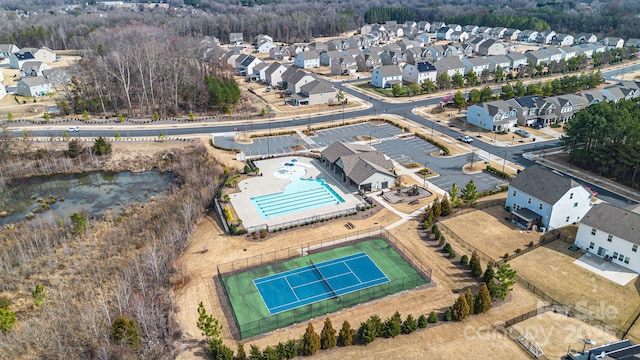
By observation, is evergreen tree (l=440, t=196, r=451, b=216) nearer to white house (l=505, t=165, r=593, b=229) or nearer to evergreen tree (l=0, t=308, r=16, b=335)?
white house (l=505, t=165, r=593, b=229)

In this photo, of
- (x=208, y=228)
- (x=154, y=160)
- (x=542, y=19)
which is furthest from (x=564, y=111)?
(x=542, y=19)

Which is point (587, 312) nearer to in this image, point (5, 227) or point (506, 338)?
point (506, 338)

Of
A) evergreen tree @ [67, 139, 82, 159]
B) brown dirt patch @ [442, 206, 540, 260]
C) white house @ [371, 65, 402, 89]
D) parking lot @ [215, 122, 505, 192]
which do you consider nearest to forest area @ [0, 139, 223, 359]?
parking lot @ [215, 122, 505, 192]

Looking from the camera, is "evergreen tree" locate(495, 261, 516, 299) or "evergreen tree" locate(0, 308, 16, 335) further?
"evergreen tree" locate(495, 261, 516, 299)

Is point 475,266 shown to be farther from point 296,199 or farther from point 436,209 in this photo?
point 296,199

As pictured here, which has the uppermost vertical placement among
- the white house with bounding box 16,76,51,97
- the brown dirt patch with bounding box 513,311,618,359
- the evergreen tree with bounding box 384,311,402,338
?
the white house with bounding box 16,76,51,97

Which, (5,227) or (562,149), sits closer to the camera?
(5,227)

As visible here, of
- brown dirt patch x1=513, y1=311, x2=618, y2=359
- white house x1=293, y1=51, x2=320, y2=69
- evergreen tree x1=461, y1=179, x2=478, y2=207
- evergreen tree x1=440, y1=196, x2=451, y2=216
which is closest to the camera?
brown dirt patch x1=513, y1=311, x2=618, y2=359
